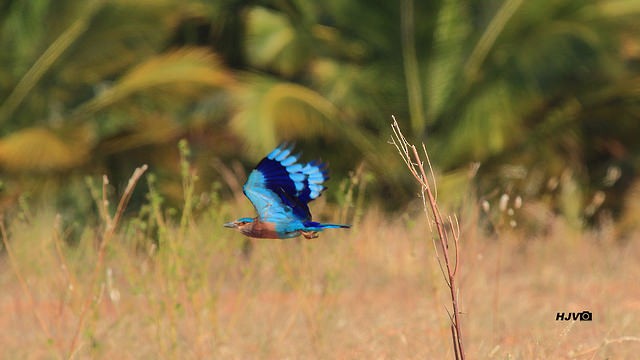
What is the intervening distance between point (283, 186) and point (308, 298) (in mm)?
2846

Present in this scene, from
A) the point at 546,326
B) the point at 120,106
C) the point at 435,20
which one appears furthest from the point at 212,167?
the point at 546,326

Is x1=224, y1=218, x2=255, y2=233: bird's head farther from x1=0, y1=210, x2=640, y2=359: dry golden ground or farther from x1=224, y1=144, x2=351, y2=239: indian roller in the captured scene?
x1=0, y1=210, x2=640, y2=359: dry golden ground

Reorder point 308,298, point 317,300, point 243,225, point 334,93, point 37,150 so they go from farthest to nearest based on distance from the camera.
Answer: point 334,93 < point 37,150 < point 317,300 < point 308,298 < point 243,225

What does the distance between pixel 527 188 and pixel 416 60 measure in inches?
69.6

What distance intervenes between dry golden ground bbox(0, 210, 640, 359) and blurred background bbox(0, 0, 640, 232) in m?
1.11

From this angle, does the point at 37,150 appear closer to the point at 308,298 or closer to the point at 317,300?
the point at 317,300

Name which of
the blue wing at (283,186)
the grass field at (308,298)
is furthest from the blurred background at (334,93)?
the blue wing at (283,186)

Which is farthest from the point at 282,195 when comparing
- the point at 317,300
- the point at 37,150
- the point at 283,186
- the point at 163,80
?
the point at 163,80

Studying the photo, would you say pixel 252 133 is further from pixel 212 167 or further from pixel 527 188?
pixel 527 188

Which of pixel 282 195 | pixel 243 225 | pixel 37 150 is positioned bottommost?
A: pixel 243 225

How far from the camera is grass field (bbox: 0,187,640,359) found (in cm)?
484

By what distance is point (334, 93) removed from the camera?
34.7ft

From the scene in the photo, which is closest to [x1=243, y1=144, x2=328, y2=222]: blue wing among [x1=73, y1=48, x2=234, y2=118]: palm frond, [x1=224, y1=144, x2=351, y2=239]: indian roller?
[x1=224, y1=144, x2=351, y2=239]: indian roller

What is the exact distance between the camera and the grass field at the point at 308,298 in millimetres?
4840
